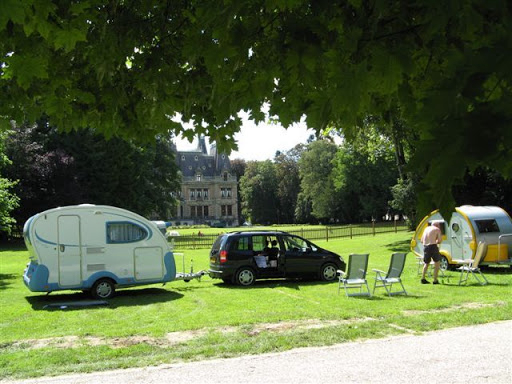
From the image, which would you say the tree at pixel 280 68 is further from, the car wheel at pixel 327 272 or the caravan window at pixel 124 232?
the car wheel at pixel 327 272

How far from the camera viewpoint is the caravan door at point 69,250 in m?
12.2

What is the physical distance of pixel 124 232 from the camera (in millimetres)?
13109

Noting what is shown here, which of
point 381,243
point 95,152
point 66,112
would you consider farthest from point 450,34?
point 95,152

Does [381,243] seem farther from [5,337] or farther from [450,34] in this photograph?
[450,34]

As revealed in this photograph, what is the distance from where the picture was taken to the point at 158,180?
50.8 metres

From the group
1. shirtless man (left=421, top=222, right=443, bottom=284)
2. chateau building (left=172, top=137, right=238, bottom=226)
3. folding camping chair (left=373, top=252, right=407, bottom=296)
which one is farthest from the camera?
chateau building (left=172, top=137, right=238, bottom=226)

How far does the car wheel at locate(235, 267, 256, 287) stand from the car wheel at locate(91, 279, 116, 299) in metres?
3.50

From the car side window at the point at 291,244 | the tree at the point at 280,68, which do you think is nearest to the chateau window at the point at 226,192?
the car side window at the point at 291,244

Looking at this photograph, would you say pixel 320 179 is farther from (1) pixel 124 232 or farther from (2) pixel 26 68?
(2) pixel 26 68

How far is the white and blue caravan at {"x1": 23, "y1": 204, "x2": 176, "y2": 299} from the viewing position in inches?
475

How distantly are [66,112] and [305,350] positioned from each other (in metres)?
4.33

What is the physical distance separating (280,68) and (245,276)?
413 inches

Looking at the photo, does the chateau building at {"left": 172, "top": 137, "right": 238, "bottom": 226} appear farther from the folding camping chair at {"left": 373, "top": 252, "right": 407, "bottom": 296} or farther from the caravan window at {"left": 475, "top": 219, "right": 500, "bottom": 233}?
the folding camping chair at {"left": 373, "top": 252, "right": 407, "bottom": 296}

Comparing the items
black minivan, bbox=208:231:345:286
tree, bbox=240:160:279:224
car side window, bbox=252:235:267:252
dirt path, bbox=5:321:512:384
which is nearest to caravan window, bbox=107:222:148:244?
black minivan, bbox=208:231:345:286
